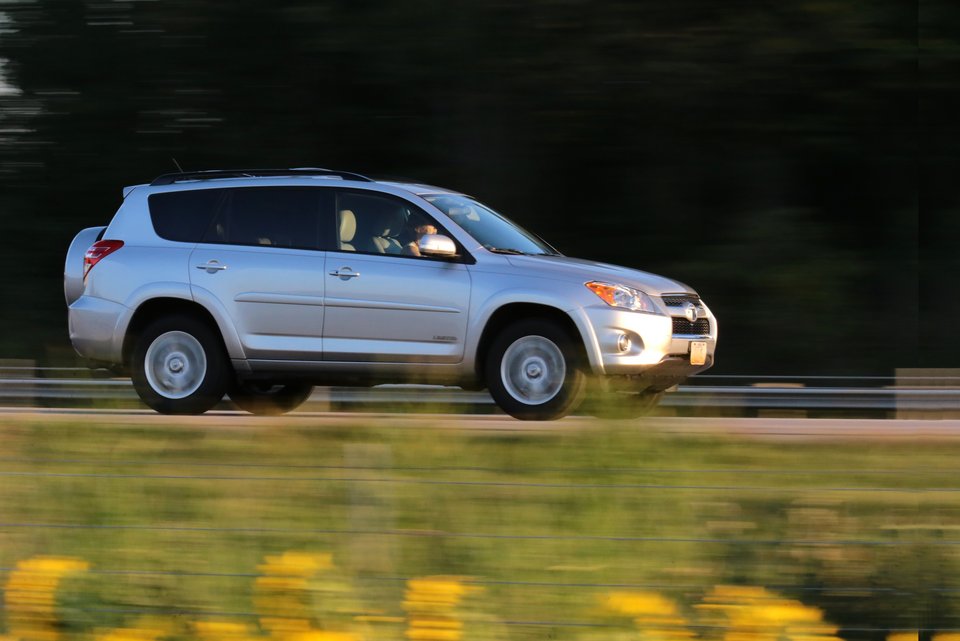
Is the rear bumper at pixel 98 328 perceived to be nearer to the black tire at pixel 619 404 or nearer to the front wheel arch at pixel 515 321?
the front wheel arch at pixel 515 321

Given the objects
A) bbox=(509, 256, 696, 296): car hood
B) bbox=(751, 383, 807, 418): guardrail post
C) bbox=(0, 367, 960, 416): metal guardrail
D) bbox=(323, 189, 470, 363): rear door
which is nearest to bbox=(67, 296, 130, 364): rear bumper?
bbox=(0, 367, 960, 416): metal guardrail

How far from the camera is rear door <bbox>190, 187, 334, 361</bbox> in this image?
9297 mm

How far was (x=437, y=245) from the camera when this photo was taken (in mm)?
8836

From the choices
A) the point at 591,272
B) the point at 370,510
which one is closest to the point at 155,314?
the point at 591,272

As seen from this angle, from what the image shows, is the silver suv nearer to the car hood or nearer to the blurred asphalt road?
the car hood

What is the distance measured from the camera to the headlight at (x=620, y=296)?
8.75 metres

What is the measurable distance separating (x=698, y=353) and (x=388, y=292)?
202 cm

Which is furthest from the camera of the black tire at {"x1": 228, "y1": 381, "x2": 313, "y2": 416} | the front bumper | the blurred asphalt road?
the black tire at {"x1": 228, "y1": 381, "x2": 313, "y2": 416}

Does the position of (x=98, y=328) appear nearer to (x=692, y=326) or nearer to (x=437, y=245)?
(x=437, y=245)

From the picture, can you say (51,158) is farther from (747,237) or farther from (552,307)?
(552,307)

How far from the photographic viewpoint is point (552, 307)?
28.9ft

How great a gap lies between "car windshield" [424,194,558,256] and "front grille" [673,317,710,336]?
1117 mm

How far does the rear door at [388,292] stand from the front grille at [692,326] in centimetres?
134

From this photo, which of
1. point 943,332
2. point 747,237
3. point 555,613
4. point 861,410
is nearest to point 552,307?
point 861,410
